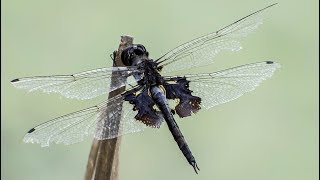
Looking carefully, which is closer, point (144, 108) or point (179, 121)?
point (144, 108)

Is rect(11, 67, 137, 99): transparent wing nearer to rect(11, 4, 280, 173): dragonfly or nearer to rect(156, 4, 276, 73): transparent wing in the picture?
rect(11, 4, 280, 173): dragonfly

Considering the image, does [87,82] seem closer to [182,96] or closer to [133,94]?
[133,94]

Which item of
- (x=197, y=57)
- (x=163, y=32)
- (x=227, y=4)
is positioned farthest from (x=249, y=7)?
(x=197, y=57)

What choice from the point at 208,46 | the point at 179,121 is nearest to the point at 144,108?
the point at 208,46

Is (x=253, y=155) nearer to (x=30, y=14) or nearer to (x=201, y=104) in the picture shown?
(x=30, y=14)

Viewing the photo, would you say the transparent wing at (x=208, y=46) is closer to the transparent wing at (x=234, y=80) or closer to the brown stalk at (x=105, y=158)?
the transparent wing at (x=234, y=80)

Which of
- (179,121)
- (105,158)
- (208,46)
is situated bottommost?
(179,121)
